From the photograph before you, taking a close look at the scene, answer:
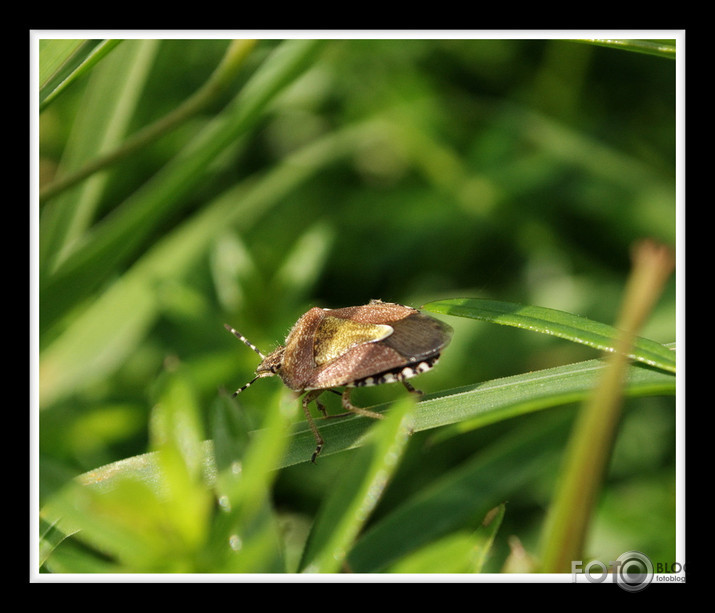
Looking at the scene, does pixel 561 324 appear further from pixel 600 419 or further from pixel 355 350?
pixel 600 419

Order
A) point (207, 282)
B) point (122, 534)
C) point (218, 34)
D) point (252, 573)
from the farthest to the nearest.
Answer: point (207, 282) < point (218, 34) < point (252, 573) < point (122, 534)

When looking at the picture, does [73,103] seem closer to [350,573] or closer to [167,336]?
[167,336]

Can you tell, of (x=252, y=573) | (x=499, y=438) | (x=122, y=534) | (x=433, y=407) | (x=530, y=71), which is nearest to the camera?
(x=122, y=534)

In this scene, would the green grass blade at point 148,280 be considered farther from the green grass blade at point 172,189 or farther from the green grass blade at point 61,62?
the green grass blade at point 61,62

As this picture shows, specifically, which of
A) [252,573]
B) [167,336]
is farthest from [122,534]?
[167,336]

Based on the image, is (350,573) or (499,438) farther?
(499,438)

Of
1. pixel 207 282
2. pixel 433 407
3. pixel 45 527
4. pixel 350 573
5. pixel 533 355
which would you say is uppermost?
pixel 207 282
